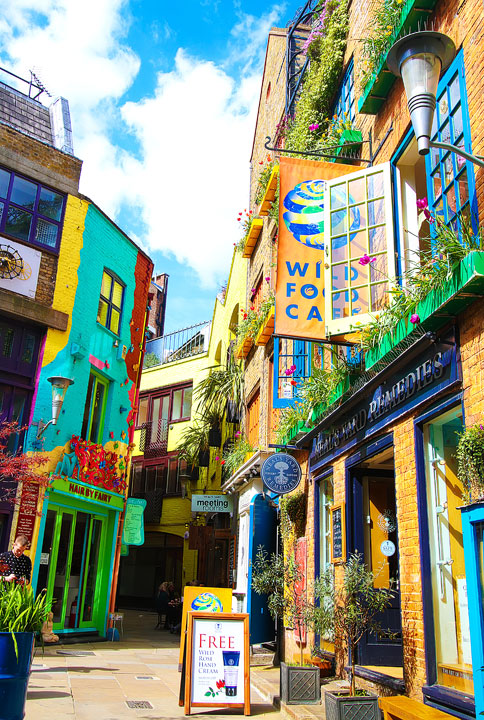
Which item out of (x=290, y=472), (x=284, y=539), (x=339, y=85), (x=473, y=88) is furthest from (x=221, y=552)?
(x=473, y=88)

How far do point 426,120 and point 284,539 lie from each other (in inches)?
331

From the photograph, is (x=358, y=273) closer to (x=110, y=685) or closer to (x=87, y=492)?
(x=110, y=685)

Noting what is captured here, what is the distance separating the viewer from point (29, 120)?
1619 centimetres

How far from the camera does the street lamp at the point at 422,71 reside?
4.54 metres

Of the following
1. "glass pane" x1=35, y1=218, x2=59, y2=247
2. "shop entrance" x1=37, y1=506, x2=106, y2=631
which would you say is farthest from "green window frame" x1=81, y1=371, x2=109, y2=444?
"glass pane" x1=35, y1=218, x2=59, y2=247

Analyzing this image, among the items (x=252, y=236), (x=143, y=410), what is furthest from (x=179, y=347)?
(x=252, y=236)

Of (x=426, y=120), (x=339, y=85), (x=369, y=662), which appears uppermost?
(x=339, y=85)

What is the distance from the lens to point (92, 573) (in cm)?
1496

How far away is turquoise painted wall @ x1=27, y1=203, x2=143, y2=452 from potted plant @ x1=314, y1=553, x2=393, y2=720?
8161mm

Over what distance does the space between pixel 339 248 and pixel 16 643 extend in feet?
17.9

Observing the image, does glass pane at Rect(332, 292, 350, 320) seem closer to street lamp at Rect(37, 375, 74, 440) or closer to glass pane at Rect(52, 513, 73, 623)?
street lamp at Rect(37, 375, 74, 440)

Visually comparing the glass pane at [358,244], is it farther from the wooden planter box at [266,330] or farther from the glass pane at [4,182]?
the glass pane at [4,182]

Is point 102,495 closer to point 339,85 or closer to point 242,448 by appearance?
point 242,448

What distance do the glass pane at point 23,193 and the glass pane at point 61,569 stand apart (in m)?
6.80
